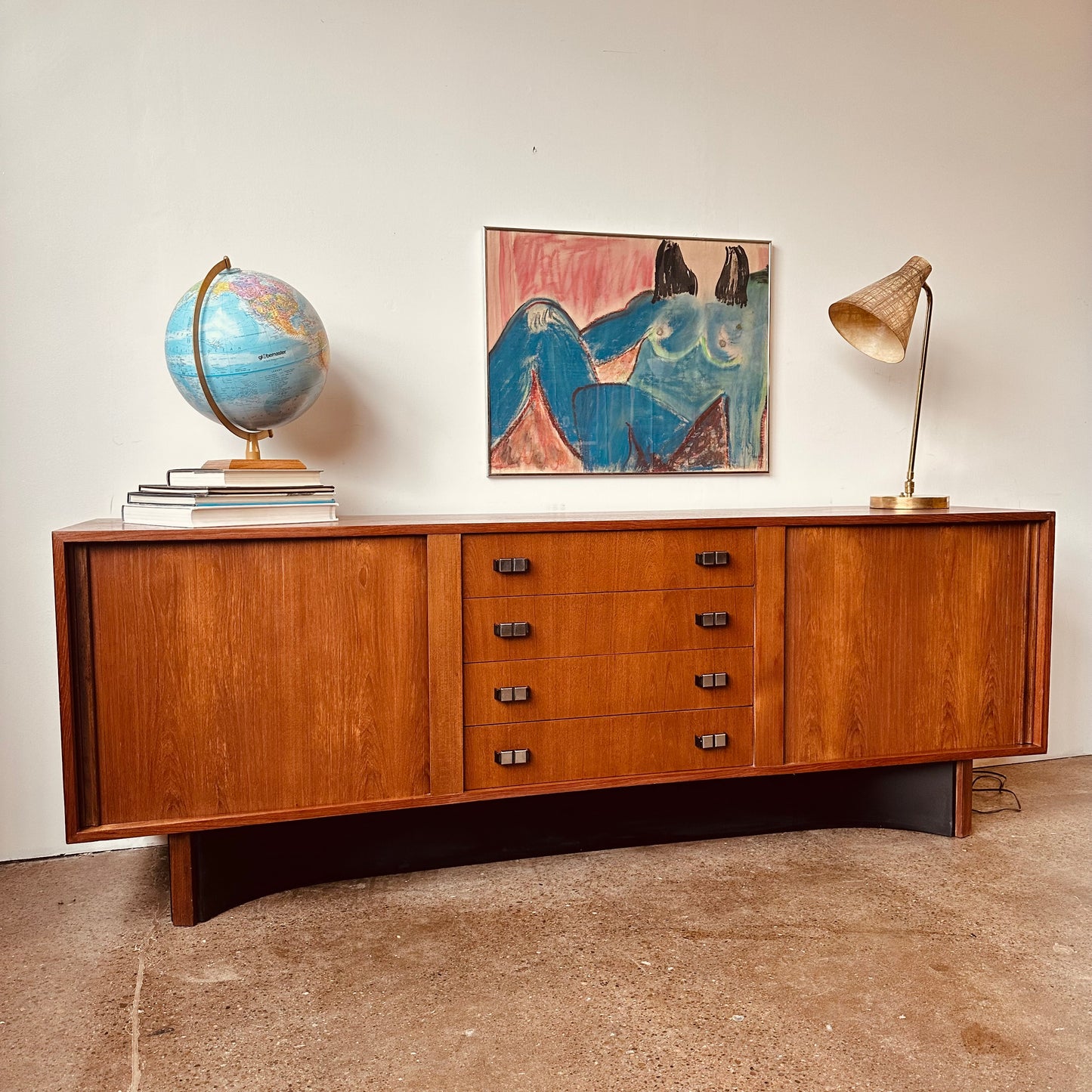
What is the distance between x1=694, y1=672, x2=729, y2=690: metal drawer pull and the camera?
2.32 meters

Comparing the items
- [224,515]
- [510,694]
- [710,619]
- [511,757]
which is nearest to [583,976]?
[511,757]

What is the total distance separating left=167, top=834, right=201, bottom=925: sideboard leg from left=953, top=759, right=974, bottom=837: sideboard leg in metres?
1.91

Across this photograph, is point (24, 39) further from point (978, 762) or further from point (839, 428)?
point (978, 762)

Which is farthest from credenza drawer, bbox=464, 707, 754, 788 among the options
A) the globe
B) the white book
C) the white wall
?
the globe

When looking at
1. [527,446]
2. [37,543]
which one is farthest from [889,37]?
[37,543]

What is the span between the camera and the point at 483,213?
2.65 meters

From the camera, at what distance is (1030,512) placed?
2.48 metres

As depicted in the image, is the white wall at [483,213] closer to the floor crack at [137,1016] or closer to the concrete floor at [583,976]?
the floor crack at [137,1016]

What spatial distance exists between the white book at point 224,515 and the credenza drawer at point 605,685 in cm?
49

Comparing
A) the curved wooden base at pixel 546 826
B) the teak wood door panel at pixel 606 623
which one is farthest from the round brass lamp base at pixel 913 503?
the curved wooden base at pixel 546 826

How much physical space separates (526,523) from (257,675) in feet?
2.21

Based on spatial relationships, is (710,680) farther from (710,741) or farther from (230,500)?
(230,500)

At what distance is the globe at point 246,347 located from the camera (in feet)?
6.72

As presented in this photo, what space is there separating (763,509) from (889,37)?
152 centimetres
